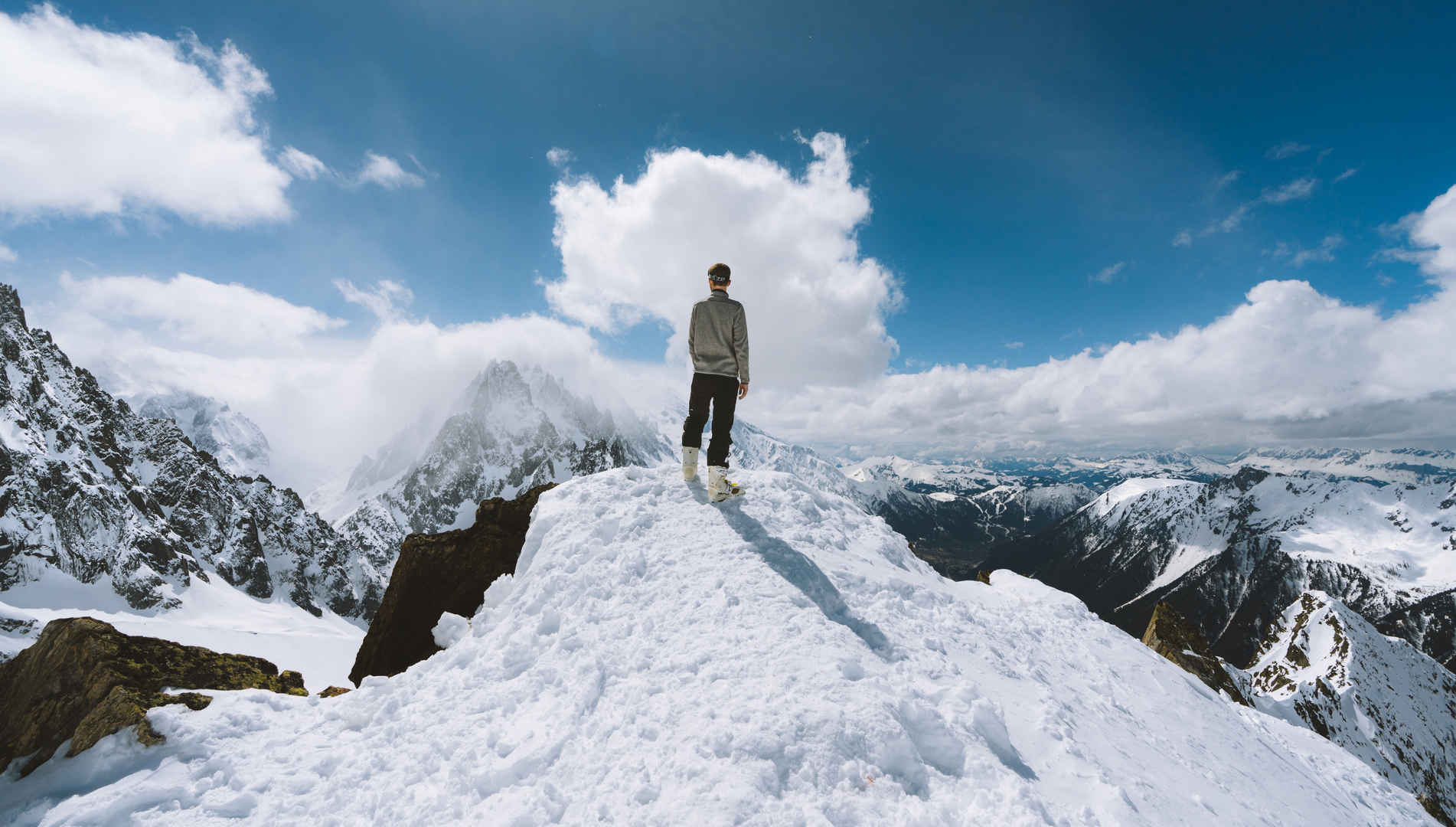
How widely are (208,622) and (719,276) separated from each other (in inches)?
7300

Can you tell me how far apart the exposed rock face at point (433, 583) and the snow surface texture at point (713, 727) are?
156 inches

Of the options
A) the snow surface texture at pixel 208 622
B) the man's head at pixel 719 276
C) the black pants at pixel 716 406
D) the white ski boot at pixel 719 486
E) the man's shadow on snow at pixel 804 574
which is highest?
the man's head at pixel 719 276

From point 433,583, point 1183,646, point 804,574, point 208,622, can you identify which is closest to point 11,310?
point 208,622

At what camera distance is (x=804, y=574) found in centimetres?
968

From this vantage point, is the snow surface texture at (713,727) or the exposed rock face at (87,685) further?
the exposed rock face at (87,685)

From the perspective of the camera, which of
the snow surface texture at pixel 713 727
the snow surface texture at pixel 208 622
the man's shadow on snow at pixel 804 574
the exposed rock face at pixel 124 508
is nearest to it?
the snow surface texture at pixel 713 727

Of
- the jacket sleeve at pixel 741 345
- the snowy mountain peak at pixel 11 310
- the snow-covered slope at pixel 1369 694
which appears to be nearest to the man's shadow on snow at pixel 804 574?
the jacket sleeve at pixel 741 345

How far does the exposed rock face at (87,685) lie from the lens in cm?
672

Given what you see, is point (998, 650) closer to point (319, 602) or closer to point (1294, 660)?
point (1294, 660)

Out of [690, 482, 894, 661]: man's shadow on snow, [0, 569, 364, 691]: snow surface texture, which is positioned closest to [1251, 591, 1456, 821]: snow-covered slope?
[690, 482, 894, 661]: man's shadow on snow

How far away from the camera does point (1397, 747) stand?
88062mm

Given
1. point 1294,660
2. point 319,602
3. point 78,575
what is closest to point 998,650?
point 1294,660

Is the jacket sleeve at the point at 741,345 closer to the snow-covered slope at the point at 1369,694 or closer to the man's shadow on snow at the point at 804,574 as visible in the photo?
the man's shadow on snow at the point at 804,574

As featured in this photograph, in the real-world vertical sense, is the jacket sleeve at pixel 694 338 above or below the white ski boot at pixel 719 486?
above
